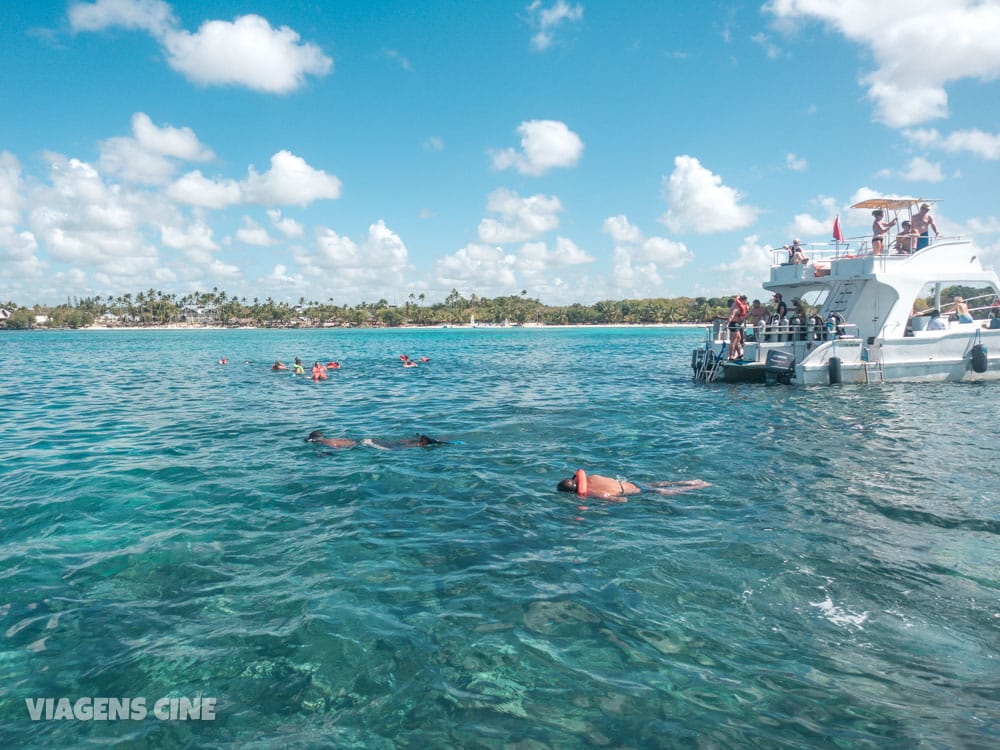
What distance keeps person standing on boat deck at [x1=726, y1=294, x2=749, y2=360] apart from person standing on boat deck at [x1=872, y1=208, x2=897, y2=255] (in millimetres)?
5535

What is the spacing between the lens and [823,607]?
19.2 ft

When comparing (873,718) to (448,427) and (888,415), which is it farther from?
(888,415)

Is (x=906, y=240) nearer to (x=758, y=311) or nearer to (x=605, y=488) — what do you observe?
(x=758, y=311)

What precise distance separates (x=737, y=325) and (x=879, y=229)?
7340 mm

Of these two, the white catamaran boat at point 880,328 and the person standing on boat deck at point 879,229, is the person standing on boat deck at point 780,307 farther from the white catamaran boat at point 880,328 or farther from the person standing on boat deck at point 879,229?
the person standing on boat deck at point 879,229

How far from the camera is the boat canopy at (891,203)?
23297mm

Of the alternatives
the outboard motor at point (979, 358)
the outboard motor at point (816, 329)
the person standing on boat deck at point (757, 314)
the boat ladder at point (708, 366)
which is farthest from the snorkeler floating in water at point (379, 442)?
the outboard motor at point (979, 358)

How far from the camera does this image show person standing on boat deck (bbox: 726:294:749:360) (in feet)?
77.7

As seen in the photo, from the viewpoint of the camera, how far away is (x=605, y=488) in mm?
9430

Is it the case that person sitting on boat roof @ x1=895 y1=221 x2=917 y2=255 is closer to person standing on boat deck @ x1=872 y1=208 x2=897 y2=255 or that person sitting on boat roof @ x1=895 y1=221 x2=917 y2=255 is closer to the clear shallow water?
person standing on boat deck @ x1=872 y1=208 x2=897 y2=255

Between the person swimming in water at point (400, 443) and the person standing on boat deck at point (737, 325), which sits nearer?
the person swimming in water at point (400, 443)

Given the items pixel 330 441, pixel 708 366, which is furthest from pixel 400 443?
pixel 708 366

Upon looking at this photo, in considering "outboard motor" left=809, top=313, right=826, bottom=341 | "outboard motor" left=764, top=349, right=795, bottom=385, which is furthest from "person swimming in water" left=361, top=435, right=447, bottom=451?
"outboard motor" left=809, top=313, right=826, bottom=341

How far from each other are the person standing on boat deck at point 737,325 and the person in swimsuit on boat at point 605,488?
16185 millimetres
